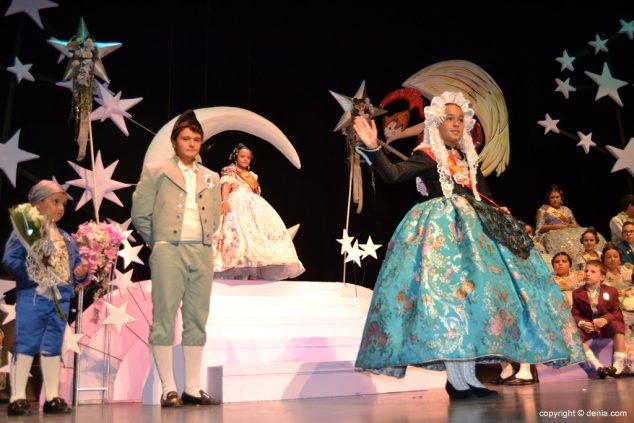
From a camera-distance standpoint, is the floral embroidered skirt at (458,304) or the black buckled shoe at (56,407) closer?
the floral embroidered skirt at (458,304)

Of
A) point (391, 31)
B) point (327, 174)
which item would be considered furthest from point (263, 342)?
point (391, 31)

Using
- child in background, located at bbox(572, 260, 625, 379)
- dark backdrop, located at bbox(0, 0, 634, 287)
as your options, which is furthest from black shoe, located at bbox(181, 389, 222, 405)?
child in background, located at bbox(572, 260, 625, 379)

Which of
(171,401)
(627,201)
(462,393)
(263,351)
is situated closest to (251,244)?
(263,351)

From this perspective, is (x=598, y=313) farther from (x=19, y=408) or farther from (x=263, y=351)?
(x=19, y=408)

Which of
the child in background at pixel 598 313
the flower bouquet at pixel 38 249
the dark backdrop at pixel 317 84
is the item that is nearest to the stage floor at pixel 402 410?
the flower bouquet at pixel 38 249

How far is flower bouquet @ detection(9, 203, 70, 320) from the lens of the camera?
3510mm

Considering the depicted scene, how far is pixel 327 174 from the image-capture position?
27.0ft

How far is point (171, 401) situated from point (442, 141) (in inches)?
73.5

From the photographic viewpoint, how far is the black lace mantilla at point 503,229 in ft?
11.3

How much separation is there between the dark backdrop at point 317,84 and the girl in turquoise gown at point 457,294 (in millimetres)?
3491

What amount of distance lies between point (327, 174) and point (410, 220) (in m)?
4.75

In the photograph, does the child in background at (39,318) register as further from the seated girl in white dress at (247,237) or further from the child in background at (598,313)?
the child in background at (598,313)

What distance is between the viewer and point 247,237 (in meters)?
6.04

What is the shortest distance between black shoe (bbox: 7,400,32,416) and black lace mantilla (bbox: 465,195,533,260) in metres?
2.30
